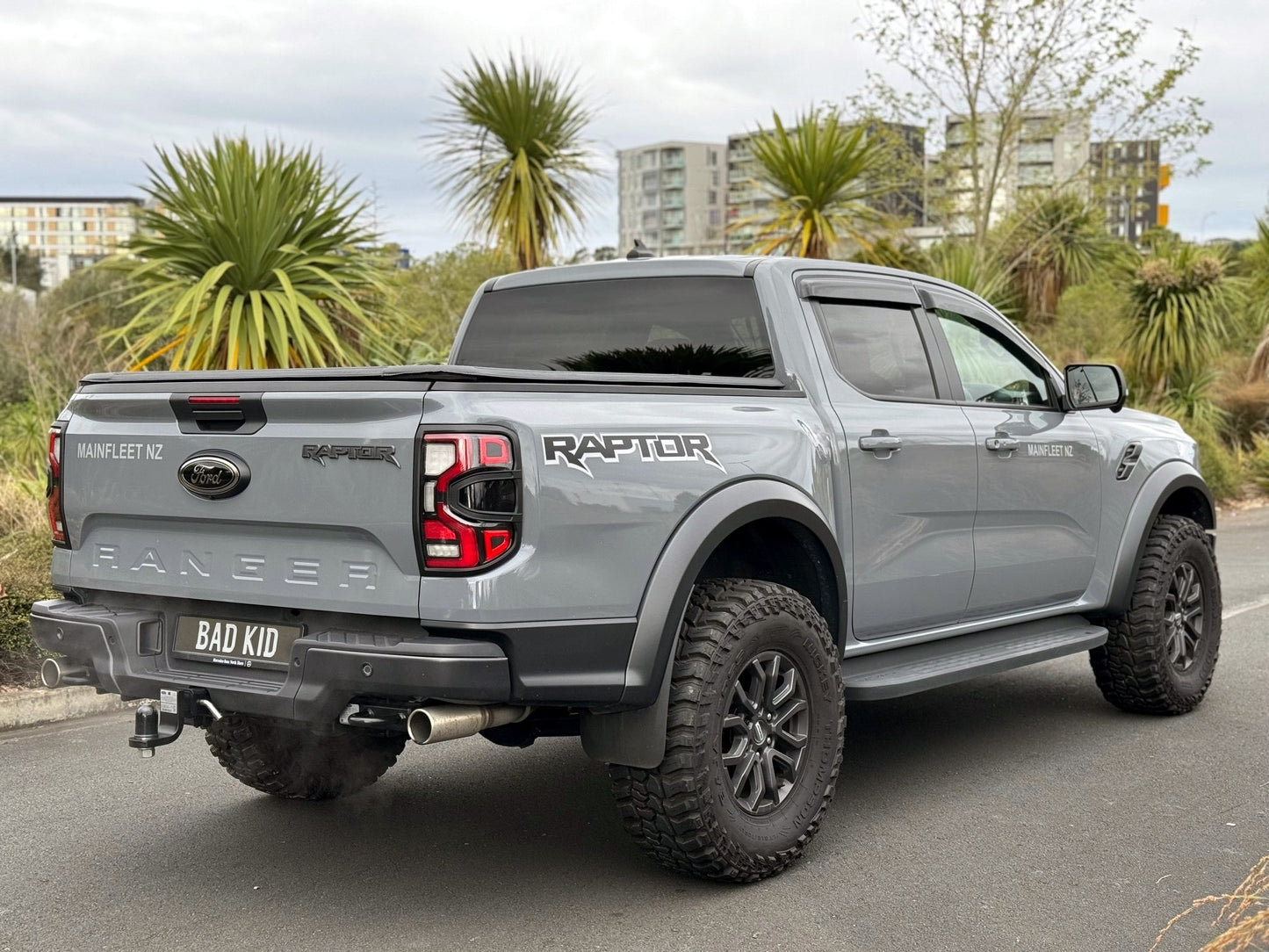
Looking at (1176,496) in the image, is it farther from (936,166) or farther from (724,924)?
(936,166)

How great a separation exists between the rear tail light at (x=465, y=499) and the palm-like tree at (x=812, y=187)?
1198cm

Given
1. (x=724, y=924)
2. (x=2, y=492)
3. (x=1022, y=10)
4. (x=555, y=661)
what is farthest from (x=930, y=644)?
(x=1022, y=10)

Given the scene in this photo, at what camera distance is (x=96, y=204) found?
579 ft

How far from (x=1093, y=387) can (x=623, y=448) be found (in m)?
2.99

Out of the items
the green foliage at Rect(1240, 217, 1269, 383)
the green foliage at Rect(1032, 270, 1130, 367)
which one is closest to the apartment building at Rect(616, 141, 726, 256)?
the green foliage at Rect(1032, 270, 1130, 367)

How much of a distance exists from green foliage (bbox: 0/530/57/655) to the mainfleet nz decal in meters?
3.81

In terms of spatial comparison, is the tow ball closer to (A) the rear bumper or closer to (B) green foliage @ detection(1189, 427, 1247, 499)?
(A) the rear bumper

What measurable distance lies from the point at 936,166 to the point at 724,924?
67.1ft

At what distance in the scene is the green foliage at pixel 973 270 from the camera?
18.0m

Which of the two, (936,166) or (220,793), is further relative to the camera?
(936,166)

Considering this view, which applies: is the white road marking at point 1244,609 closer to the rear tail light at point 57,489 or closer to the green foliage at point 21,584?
the green foliage at point 21,584

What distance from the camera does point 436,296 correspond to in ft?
129

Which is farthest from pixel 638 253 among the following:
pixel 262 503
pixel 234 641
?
pixel 234 641

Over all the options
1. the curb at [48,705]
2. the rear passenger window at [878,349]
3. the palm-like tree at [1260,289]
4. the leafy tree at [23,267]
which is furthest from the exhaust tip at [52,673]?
the leafy tree at [23,267]
